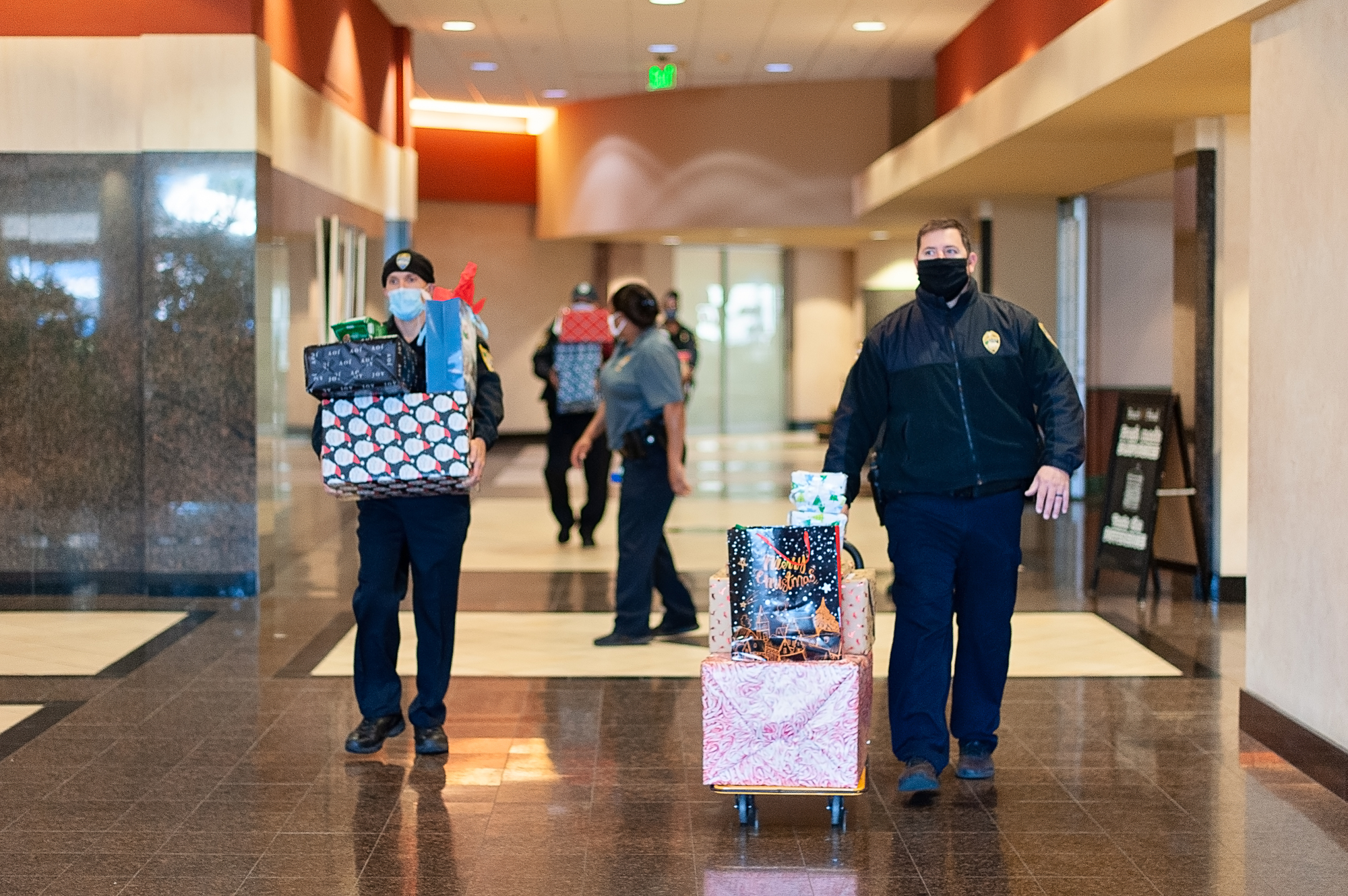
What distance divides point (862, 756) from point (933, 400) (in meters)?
0.99

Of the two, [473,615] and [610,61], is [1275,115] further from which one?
[610,61]

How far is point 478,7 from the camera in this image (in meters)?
11.6

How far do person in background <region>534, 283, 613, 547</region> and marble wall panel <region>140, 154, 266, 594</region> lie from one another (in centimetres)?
225

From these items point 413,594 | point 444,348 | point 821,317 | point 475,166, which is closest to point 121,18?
point 444,348

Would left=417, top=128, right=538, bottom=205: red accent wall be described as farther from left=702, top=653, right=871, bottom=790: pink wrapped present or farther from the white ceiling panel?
left=702, top=653, right=871, bottom=790: pink wrapped present

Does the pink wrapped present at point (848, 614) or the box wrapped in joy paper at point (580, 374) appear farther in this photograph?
the box wrapped in joy paper at point (580, 374)

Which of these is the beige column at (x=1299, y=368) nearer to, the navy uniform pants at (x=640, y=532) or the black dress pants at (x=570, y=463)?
the navy uniform pants at (x=640, y=532)

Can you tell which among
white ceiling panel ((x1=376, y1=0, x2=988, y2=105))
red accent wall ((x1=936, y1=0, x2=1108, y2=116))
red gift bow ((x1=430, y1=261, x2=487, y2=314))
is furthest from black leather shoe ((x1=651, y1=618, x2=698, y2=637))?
white ceiling panel ((x1=376, y1=0, x2=988, y2=105))

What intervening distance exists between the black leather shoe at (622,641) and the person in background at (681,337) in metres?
8.54

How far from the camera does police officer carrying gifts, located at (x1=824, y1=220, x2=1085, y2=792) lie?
13.8ft

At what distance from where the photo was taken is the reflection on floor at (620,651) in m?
5.94

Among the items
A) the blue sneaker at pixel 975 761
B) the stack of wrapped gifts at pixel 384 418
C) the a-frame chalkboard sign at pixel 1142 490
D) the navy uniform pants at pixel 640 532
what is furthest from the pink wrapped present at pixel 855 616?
the a-frame chalkboard sign at pixel 1142 490

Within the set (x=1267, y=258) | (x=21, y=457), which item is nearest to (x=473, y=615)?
(x=21, y=457)

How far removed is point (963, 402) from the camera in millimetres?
4215
